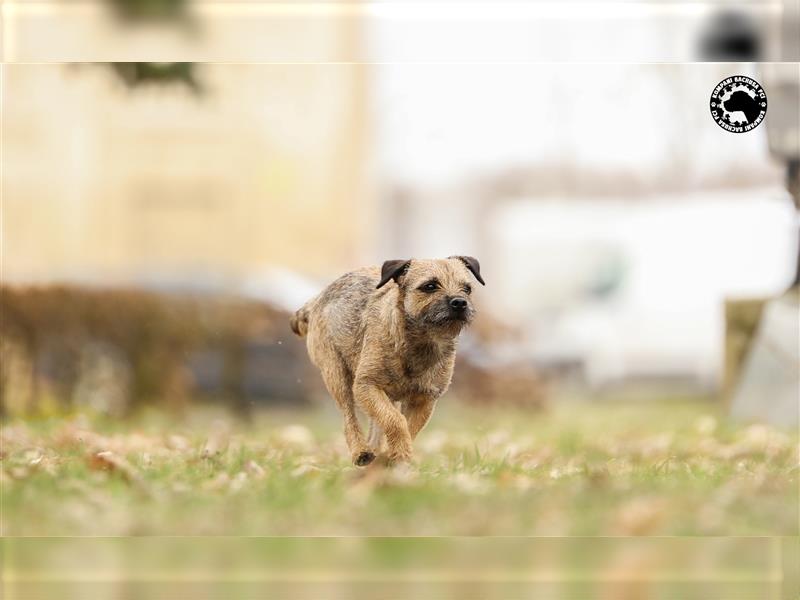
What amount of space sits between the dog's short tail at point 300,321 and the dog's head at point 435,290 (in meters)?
0.41

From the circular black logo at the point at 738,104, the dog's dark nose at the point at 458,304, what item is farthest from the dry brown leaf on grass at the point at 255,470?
the circular black logo at the point at 738,104

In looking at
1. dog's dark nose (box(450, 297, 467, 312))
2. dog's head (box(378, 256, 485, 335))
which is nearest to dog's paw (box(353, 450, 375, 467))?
dog's head (box(378, 256, 485, 335))

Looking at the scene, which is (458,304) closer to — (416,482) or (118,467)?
(416,482)

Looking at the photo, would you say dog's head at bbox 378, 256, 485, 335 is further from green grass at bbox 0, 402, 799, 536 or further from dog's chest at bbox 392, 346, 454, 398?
green grass at bbox 0, 402, 799, 536

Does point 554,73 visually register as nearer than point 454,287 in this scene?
No

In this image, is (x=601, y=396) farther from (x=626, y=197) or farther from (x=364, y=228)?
(x=364, y=228)

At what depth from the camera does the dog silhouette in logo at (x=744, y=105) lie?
→ 14.3ft

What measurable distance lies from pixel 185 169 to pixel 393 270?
1.04 m

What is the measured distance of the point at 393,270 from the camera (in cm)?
407

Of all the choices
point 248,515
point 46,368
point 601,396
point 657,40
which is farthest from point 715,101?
point 46,368

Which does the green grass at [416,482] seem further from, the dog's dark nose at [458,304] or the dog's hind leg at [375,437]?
the dog's dark nose at [458,304]

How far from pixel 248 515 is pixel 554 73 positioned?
205cm

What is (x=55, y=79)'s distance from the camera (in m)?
4.34

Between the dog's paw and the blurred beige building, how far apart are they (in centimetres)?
79
